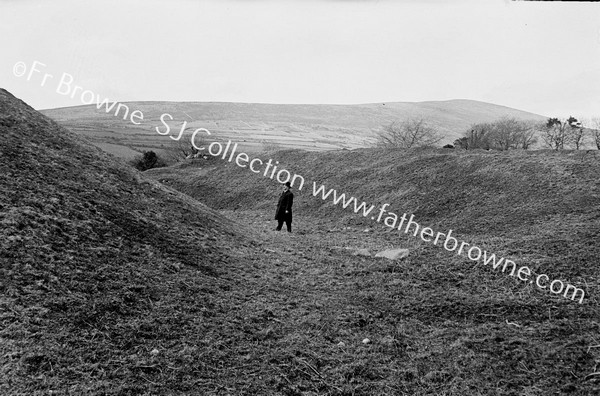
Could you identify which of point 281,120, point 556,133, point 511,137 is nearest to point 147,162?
point 511,137

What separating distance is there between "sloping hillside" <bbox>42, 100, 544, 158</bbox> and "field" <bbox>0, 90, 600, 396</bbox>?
52.2 meters

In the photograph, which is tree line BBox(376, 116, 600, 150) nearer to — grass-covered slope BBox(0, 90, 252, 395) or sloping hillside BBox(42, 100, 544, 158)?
grass-covered slope BBox(0, 90, 252, 395)

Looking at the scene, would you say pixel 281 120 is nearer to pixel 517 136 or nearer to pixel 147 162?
pixel 147 162

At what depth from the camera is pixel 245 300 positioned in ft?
18.6

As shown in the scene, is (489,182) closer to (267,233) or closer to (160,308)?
(267,233)

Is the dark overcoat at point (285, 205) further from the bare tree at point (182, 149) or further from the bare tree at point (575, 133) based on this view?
the bare tree at point (182, 149)

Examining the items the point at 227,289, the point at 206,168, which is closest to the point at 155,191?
the point at 227,289

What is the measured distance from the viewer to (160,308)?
4.76 metres

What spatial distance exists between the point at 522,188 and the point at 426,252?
550cm

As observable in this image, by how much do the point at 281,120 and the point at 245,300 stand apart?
10356 cm

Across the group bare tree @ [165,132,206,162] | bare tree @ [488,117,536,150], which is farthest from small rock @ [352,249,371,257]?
bare tree @ [165,132,206,162]

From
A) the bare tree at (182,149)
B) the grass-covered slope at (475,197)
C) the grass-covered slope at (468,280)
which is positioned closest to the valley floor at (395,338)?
the grass-covered slope at (468,280)

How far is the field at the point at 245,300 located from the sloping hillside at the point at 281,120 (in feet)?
171

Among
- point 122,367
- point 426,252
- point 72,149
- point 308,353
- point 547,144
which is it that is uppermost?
point 547,144
